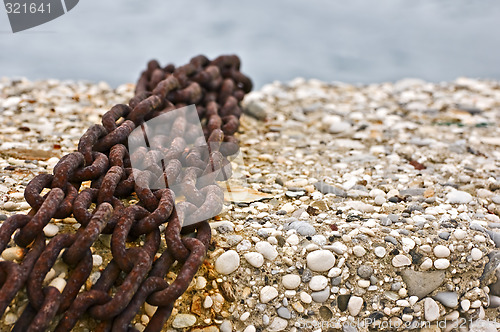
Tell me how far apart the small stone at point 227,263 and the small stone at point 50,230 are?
29.5 inches

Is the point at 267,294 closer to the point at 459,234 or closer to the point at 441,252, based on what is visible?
the point at 441,252

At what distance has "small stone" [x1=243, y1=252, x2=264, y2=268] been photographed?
230 centimetres

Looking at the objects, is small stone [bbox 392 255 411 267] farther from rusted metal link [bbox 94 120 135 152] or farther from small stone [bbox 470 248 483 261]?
rusted metal link [bbox 94 120 135 152]

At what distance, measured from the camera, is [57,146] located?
3533 millimetres

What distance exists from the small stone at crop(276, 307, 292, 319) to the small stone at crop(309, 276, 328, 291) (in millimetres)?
163

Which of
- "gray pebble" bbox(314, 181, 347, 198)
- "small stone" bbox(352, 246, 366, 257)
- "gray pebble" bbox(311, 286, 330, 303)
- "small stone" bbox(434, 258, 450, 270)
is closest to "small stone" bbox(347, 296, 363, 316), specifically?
"gray pebble" bbox(311, 286, 330, 303)

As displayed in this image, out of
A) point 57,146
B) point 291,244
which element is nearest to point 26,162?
point 57,146

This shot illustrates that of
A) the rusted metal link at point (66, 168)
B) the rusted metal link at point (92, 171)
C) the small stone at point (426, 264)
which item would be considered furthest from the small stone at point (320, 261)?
the rusted metal link at point (66, 168)

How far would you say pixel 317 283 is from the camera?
229 cm

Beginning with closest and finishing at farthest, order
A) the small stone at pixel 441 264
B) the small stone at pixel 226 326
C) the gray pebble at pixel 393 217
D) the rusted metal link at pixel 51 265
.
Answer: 1. the rusted metal link at pixel 51 265
2. the small stone at pixel 226 326
3. the small stone at pixel 441 264
4. the gray pebble at pixel 393 217

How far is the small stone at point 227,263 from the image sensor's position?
2.26m

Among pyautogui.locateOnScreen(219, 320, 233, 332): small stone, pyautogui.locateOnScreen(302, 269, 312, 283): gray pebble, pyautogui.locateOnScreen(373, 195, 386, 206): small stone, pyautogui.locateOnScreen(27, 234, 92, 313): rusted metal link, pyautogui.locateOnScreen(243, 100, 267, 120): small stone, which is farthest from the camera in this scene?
pyautogui.locateOnScreen(243, 100, 267, 120): small stone

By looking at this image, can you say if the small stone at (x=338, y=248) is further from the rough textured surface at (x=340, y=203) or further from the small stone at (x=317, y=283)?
the small stone at (x=317, y=283)

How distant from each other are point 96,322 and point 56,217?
499mm
